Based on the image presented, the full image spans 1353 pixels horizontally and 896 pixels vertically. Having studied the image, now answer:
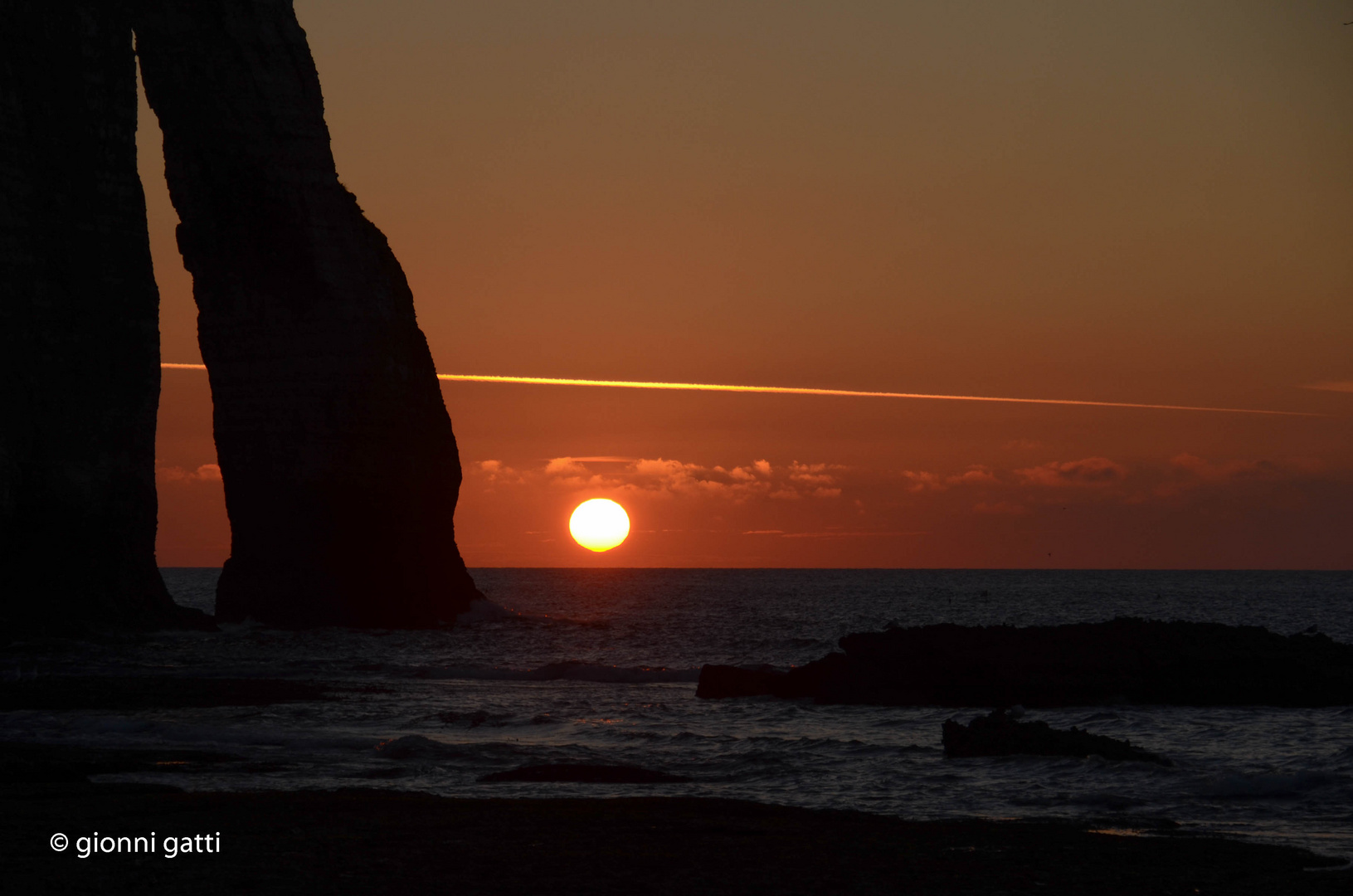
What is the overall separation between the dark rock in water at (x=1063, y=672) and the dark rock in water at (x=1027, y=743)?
833cm

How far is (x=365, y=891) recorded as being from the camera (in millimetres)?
9312

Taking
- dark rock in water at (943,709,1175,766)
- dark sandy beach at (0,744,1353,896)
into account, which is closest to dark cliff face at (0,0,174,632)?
dark sandy beach at (0,744,1353,896)

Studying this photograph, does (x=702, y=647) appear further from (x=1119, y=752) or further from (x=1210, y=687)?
(x=1119, y=752)

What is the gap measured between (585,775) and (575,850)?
5381 millimetres

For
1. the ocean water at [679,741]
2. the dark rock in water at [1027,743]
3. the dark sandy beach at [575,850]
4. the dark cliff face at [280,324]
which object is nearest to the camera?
the dark sandy beach at [575,850]

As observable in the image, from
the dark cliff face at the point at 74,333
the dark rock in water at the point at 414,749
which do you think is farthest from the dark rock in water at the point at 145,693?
the dark cliff face at the point at 74,333

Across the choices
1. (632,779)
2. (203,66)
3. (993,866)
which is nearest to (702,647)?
(203,66)

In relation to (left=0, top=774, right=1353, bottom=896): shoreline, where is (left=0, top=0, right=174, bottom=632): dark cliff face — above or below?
above

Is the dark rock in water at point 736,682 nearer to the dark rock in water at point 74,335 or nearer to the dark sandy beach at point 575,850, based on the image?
the dark sandy beach at point 575,850

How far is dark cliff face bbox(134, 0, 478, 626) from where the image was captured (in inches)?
2181

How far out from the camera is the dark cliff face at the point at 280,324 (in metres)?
55.4

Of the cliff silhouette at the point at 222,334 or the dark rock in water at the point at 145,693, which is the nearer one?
the dark rock in water at the point at 145,693

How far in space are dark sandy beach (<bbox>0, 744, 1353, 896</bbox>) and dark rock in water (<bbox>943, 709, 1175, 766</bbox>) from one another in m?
5.14

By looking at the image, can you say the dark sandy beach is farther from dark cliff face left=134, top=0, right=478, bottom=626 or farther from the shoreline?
dark cliff face left=134, top=0, right=478, bottom=626
